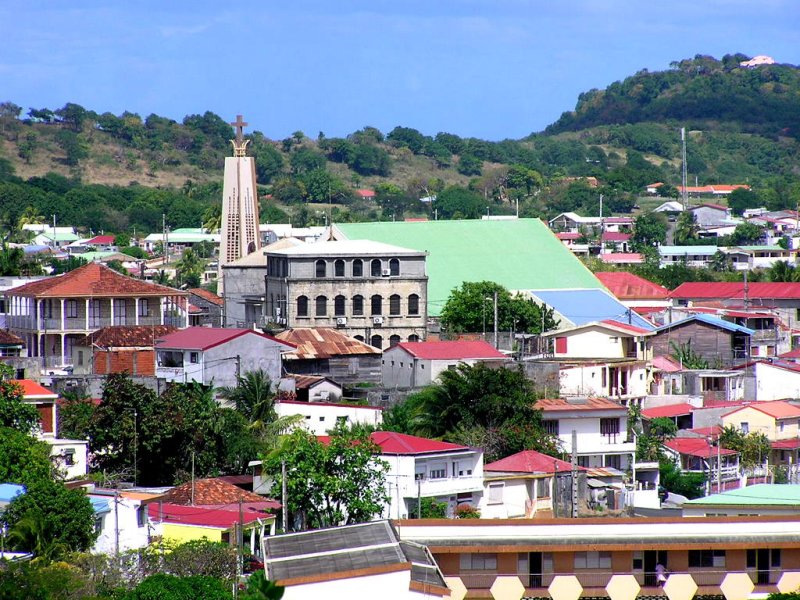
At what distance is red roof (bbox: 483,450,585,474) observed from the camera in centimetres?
3350

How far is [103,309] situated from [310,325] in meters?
6.04

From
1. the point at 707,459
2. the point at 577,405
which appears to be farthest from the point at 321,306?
the point at 707,459

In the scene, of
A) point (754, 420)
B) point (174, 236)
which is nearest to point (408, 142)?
point (174, 236)

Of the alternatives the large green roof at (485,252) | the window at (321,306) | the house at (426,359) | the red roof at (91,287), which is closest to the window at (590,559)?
the house at (426,359)

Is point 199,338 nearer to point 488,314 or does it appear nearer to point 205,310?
point 488,314

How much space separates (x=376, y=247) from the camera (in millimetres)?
50125

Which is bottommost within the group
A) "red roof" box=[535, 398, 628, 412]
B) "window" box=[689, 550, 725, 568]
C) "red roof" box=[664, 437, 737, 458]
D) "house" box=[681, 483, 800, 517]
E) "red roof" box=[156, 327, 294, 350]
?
"window" box=[689, 550, 725, 568]

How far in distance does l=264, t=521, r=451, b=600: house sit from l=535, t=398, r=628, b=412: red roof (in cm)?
1344

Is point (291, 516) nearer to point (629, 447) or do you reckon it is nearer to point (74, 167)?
point (629, 447)

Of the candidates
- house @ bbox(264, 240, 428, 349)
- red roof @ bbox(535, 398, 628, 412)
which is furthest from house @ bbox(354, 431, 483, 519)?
house @ bbox(264, 240, 428, 349)

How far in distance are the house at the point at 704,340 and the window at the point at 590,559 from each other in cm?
2417

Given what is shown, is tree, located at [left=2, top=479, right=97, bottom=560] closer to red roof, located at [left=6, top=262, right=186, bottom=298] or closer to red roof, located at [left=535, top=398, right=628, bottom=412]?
red roof, located at [left=535, top=398, right=628, bottom=412]

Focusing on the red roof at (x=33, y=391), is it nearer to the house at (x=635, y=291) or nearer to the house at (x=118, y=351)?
the house at (x=118, y=351)

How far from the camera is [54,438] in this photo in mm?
33719
